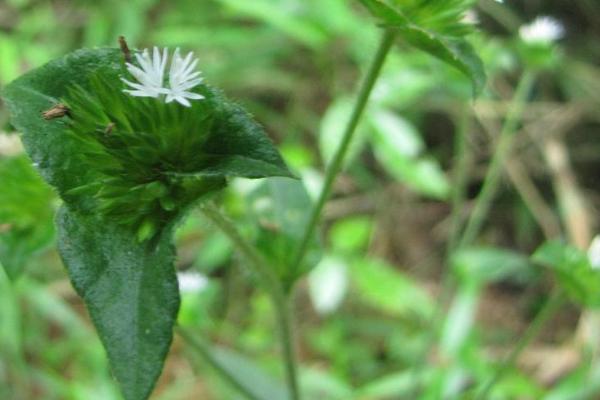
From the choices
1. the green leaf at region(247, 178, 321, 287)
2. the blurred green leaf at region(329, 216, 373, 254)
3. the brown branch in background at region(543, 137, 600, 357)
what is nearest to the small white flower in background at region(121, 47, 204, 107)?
the green leaf at region(247, 178, 321, 287)

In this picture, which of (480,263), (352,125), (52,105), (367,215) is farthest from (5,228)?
(367,215)

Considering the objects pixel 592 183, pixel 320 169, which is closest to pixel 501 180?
pixel 592 183

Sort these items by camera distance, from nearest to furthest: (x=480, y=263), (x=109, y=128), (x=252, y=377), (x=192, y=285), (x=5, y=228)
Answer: (x=109, y=128) < (x=5, y=228) < (x=192, y=285) < (x=252, y=377) < (x=480, y=263)

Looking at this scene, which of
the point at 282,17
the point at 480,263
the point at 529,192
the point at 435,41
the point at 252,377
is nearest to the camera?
the point at 435,41

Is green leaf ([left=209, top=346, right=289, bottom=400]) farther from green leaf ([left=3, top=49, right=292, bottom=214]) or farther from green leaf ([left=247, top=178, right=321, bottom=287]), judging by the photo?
green leaf ([left=3, top=49, right=292, bottom=214])

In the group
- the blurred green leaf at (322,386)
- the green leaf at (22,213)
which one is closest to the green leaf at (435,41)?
the green leaf at (22,213)

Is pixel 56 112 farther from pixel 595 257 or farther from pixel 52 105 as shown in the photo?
pixel 595 257
